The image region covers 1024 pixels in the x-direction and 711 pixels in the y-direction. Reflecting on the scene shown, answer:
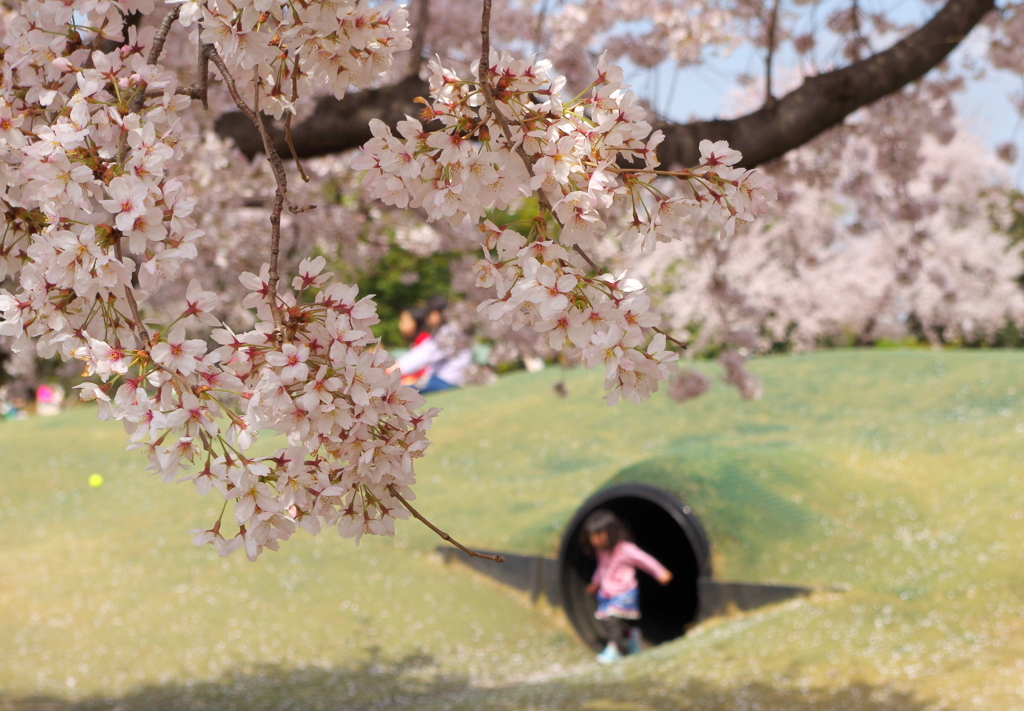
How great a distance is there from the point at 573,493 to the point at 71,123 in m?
7.29

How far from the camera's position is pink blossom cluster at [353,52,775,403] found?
4.34 feet

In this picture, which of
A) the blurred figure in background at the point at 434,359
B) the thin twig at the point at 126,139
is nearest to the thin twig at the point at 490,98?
the thin twig at the point at 126,139

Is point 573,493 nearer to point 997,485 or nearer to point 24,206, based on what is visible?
point 997,485

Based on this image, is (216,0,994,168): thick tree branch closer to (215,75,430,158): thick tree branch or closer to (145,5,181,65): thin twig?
(215,75,430,158): thick tree branch

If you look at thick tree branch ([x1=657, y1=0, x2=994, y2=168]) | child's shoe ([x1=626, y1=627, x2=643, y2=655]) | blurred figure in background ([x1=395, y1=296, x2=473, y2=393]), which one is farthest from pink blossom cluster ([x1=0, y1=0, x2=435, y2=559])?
blurred figure in background ([x1=395, y1=296, x2=473, y2=393])

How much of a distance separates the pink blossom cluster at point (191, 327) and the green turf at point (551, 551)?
385 centimetres

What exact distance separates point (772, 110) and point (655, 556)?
17.0 ft

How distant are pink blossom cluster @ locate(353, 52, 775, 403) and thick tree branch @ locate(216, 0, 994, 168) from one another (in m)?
2.14

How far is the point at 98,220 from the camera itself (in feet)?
4.58

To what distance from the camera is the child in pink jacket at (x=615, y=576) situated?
6.57 meters

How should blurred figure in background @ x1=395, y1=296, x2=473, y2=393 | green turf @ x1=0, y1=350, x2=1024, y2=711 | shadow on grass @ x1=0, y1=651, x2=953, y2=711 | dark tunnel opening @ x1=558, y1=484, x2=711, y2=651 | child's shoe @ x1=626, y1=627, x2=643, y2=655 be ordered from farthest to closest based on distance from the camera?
1. blurred figure in background @ x1=395, y1=296, x2=473, y2=393
2. dark tunnel opening @ x1=558, y1=484, x2=711, y2=651
3. child's shoe @ x1=626, y1=627, x2=643, y2=655
4. green turf @ x1=0, y1=350, x2=1024, y2=711
5. shadow on grass @ x1=0, y1=651, x2=953, y2=711

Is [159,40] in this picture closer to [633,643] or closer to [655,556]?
[633,643]

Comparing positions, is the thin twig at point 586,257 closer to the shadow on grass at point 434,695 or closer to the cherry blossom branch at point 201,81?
the cherry blossom branch at point 201,81

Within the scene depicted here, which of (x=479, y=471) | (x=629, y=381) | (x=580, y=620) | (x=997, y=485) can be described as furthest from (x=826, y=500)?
(x=629, y=381)
